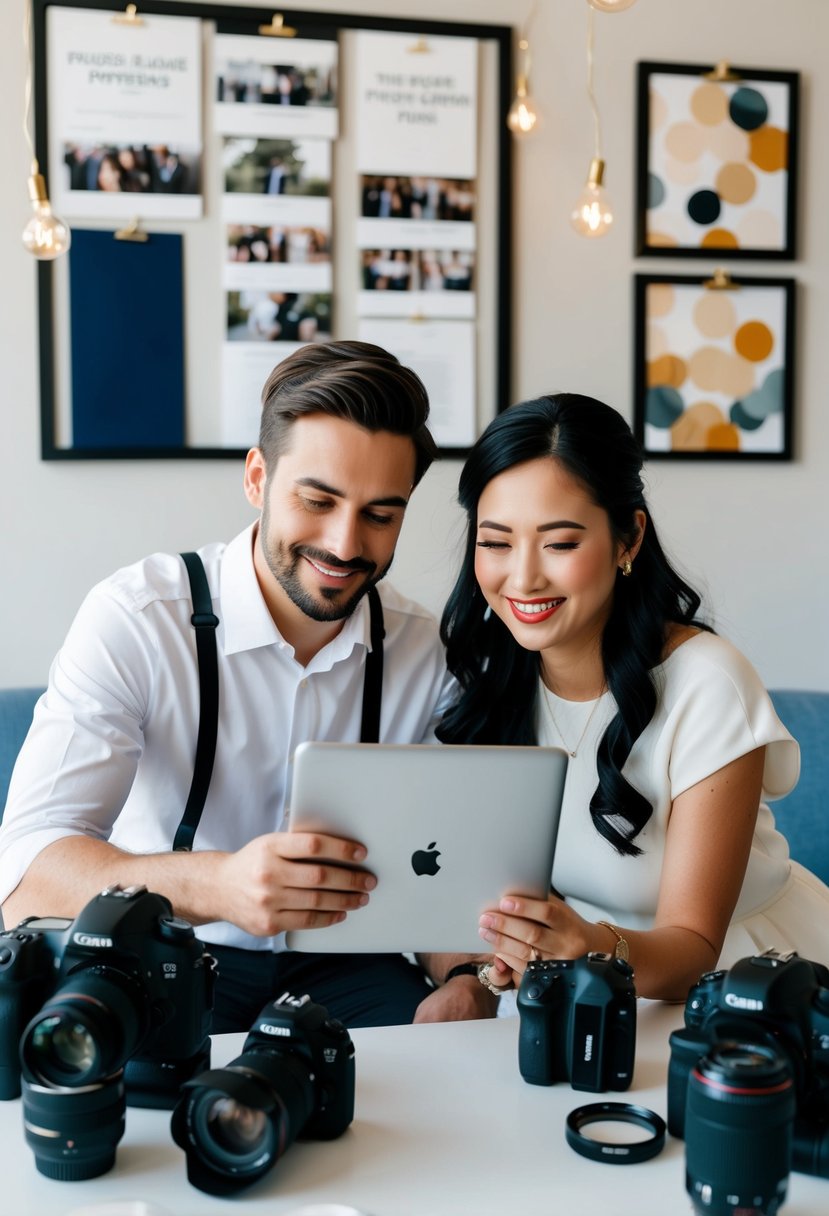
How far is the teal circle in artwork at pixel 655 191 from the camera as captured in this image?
285cm

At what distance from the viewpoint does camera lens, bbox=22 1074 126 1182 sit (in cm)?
103

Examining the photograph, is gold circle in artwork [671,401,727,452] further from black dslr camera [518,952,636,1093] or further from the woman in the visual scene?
black dslr camera [518,952,636,1093]

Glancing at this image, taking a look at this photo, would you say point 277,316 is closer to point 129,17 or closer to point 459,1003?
point 129,17

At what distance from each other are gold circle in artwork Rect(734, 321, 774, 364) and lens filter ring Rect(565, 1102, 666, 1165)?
212 centimetres

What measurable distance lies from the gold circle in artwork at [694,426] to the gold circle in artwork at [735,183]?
488 millimetres

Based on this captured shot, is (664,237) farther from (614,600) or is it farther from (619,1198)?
(619,1198)

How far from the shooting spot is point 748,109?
2.88m

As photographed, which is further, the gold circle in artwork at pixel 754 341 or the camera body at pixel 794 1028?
the gold circle in artwork at pixel 754 341

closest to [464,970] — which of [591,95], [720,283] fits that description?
[720,283]

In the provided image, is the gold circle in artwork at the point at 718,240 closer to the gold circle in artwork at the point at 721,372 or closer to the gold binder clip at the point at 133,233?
the gold circle in artwork at the point at 721,372

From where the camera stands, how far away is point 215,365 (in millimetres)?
2688

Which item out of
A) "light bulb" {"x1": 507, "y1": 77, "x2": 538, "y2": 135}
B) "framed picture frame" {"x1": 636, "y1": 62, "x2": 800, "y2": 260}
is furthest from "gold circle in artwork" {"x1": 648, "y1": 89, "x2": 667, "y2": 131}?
"light bulb" {"x1": 507, "y1": 77, "x2": 538, "y2": 135}

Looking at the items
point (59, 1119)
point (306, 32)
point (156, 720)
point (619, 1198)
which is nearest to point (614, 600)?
point (156, 720)

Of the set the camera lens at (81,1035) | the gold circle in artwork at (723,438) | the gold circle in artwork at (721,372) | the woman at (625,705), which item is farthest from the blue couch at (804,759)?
the camera lens at (81,1035)
